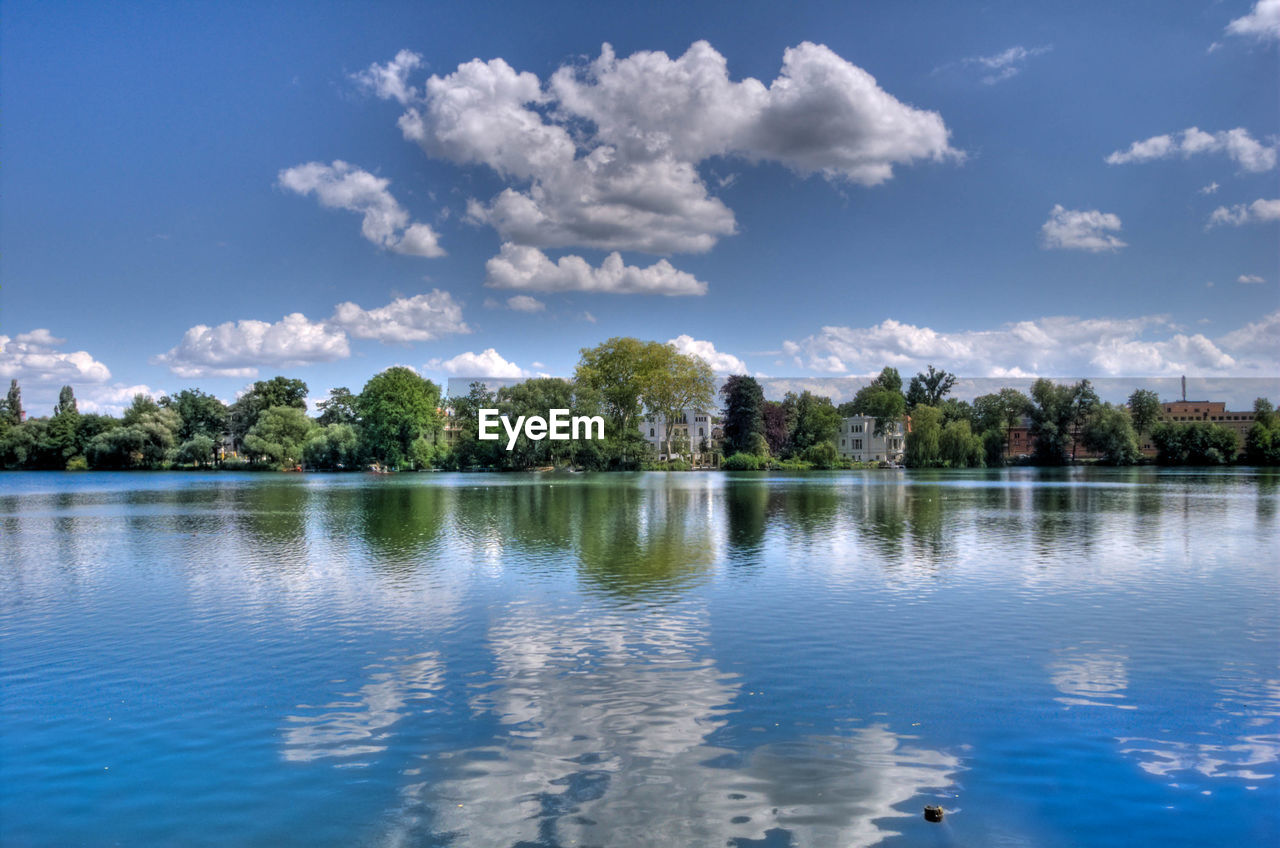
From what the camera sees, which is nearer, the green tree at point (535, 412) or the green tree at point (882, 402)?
the green tree at point (535, 412)

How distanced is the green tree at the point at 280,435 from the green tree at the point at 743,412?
5306cm

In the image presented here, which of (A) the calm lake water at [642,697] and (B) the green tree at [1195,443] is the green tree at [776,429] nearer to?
(B) the green tree at [1195,443]

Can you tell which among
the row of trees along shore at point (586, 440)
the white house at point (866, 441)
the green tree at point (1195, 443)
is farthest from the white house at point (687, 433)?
the green tree at point (1195, 443)

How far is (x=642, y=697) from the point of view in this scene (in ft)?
30.5

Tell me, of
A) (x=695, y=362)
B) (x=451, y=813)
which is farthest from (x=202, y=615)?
(x=695, y=362)

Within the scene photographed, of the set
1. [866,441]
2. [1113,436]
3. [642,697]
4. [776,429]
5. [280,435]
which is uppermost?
[776,429]

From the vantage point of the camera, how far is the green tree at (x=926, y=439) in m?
98.9

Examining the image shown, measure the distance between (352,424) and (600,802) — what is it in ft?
336

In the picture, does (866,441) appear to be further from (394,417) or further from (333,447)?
(333,447)

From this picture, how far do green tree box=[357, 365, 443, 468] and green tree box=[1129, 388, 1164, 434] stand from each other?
322ft

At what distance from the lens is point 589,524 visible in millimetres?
29281

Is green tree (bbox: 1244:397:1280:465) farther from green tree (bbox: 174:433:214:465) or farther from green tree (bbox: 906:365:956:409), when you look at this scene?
green tree (bbox: 174:433:214:465)

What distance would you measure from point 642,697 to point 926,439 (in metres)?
96.8

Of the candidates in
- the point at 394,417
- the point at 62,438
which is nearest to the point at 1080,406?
the point at 394,417
